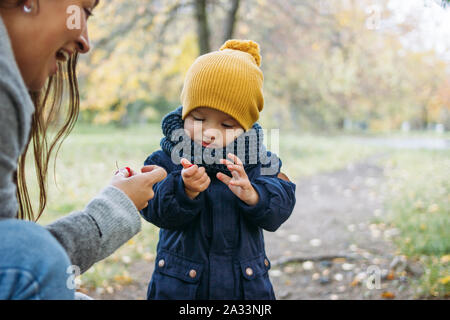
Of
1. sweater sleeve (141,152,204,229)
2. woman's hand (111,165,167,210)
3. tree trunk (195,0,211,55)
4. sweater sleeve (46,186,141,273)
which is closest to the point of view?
sweater sleeve (46,186,141,273)

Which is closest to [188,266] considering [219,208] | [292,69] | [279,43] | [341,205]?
[219,208]

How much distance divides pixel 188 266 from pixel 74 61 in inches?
36.2

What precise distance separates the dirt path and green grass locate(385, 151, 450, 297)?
0.17 metres

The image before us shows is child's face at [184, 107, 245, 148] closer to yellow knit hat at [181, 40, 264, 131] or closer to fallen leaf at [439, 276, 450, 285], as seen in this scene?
yellow knit hat at [181, 40, 264, 131]

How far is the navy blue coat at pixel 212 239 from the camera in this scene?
167 cm

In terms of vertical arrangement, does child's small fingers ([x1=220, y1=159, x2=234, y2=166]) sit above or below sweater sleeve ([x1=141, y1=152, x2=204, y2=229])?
above

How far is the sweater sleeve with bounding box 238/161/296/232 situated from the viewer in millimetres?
1677

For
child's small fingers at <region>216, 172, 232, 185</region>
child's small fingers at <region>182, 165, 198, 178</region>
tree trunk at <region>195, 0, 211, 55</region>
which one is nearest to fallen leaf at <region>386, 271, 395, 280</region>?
child's small fingers at <region>216, 172, 232, 185</region>

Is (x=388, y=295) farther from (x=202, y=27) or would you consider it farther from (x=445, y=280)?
(x=202, y=27)

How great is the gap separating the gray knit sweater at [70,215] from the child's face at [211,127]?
511 millimetres

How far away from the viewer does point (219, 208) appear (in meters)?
1.75

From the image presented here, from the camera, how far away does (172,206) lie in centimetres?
165

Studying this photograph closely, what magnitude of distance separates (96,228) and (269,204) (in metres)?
0.74

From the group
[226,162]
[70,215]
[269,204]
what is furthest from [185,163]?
[70,215]
